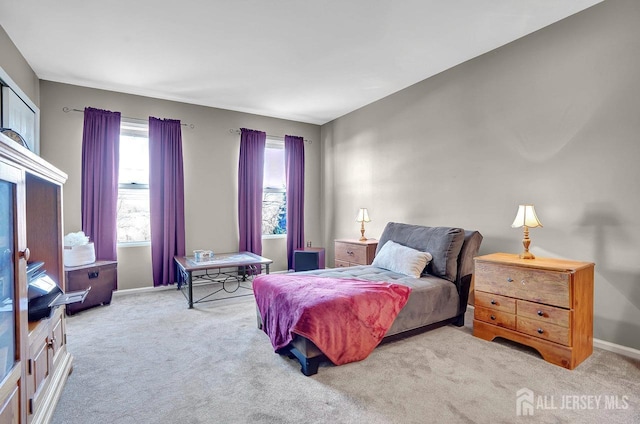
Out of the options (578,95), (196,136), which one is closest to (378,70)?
(578,95)

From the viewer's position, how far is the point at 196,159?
15.4 feet

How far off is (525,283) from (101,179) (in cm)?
475

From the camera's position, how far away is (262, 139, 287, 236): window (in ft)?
17.6

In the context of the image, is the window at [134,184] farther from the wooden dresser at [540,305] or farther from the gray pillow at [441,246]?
the wooden dresser at [540,305]

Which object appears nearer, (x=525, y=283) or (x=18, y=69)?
(x=525, y=283)

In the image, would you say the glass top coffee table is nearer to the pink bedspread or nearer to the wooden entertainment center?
the pink bedspread

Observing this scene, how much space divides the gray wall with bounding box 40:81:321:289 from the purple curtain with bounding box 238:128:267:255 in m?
0.12

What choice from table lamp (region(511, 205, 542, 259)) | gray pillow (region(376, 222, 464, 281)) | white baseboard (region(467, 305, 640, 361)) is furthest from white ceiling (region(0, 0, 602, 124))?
white baseboard (region(467, 305, 640, 361))

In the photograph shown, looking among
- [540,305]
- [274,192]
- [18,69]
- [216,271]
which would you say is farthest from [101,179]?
[540,305]

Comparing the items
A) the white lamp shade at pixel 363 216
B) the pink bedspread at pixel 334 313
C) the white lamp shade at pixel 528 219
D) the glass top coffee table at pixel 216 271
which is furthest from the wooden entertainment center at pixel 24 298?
the white lamp shade at pixel 363 216

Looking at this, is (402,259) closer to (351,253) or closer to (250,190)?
(351,253)

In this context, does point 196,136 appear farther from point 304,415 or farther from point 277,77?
point 304,415

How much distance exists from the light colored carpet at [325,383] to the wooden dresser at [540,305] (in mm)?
119

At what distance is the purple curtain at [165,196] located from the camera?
170 inches
